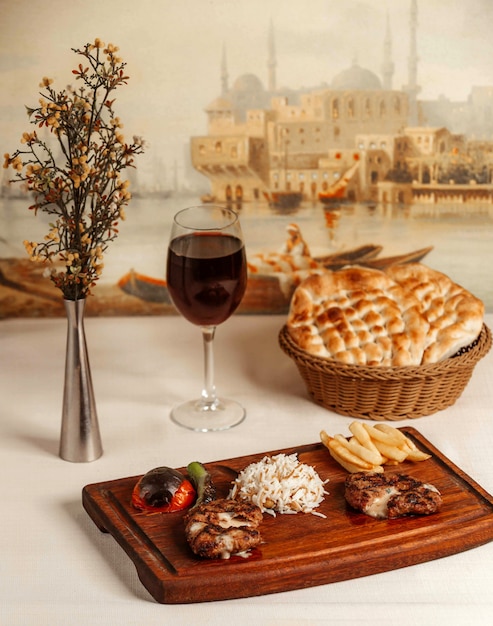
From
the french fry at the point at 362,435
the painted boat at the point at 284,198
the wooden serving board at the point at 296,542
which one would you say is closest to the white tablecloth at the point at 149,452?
the wooden serving board at the point at 296,542

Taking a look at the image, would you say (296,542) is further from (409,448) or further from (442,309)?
(442,309)

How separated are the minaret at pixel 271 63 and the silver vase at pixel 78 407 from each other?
2.22ft

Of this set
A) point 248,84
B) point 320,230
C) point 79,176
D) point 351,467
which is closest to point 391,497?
point 351,467

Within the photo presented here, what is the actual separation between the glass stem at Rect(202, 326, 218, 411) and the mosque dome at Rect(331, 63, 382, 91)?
0.58 m

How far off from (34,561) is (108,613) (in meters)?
0.14

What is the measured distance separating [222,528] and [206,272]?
42 cm

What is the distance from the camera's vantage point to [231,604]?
43.6 inches

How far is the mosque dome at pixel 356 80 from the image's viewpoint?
1849mm

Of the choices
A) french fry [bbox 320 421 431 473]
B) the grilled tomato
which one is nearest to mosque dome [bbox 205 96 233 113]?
french fry [bbox 320 421 431 473]

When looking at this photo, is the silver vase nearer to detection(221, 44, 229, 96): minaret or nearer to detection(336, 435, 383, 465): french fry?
detection(336, 435, 383, 465): french fry

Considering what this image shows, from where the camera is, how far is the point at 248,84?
1850 mm

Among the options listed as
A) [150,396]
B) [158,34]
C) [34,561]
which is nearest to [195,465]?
[34,561]

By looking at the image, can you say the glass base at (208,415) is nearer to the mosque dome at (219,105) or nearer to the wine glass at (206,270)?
the wine glass at (206,270)

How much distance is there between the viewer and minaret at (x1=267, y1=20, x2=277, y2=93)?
1.83 metres
